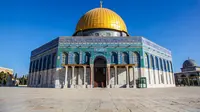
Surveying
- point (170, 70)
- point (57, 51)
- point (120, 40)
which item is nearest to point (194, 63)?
point (170, 70)

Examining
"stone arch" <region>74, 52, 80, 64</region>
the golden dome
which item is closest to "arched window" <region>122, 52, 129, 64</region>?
→ the golden dome

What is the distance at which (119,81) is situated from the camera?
888 inches

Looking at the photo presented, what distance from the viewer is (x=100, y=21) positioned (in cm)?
2722

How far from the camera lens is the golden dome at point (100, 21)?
1069 inches

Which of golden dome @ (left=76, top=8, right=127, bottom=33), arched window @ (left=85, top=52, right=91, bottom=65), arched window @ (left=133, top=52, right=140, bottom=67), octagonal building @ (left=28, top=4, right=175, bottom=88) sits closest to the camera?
octagonal building @ (left=28, top=4, right=175, bottom=88)

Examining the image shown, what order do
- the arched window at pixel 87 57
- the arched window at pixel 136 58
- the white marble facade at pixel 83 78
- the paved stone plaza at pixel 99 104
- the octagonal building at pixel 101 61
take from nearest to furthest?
the paved stone plaza at pixel 99 104 < the white marble facade at pixel 83 78 < the octagonal building at pixel 101 61 < the arched window at pixel 87 57 < the arched window at pixel 136 58

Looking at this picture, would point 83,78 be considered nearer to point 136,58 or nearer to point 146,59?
point 136,58

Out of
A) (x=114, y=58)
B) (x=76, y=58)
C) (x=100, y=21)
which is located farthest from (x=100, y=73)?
(x=100, y=21)

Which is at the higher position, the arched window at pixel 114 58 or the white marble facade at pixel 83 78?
the arched window at pixel 114 58

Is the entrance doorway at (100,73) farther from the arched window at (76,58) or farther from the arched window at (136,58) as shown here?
the arched window at (136,58)

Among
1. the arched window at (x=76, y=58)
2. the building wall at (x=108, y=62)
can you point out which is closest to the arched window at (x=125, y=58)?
the building wall at (x=108, y=62)

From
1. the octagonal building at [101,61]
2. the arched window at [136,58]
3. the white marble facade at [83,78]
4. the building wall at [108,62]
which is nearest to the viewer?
the white marble facade at [83,78]

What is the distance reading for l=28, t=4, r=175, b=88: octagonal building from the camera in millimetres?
22312

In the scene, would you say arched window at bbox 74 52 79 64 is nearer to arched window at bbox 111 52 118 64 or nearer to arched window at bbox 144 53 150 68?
arched window at bbox 111 52 118 64
